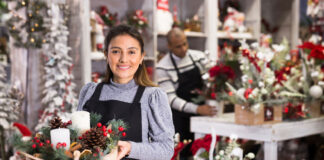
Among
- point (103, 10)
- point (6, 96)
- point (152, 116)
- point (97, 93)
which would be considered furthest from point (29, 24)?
point (152, 116)

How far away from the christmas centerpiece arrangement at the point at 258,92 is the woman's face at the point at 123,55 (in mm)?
1130

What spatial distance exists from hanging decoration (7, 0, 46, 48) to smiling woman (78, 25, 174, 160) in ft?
5.39

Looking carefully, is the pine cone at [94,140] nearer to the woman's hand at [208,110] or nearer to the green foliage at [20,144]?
the green foliage at [20,144]

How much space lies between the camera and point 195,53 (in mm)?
3635

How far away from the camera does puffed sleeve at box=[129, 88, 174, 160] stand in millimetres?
1405

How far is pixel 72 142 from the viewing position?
1.21 m

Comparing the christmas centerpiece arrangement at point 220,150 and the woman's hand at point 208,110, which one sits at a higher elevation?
the woman's hand at point 208,110

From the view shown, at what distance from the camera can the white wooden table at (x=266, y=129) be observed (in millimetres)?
2477

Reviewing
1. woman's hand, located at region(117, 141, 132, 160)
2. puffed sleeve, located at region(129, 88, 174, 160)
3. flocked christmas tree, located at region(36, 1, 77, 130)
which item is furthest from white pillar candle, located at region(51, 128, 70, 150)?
flocked christmas tree, located at region(36, 1, 77, 130)

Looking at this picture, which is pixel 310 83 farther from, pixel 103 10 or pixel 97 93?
pixel 103 10

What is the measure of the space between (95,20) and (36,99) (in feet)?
2.87

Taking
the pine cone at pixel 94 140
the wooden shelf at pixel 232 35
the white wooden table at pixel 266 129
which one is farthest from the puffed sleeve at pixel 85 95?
the wooden shelf at pixel 232 35

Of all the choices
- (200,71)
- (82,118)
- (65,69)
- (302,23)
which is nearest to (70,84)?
(65,69)

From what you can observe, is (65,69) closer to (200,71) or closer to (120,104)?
(200,71)
